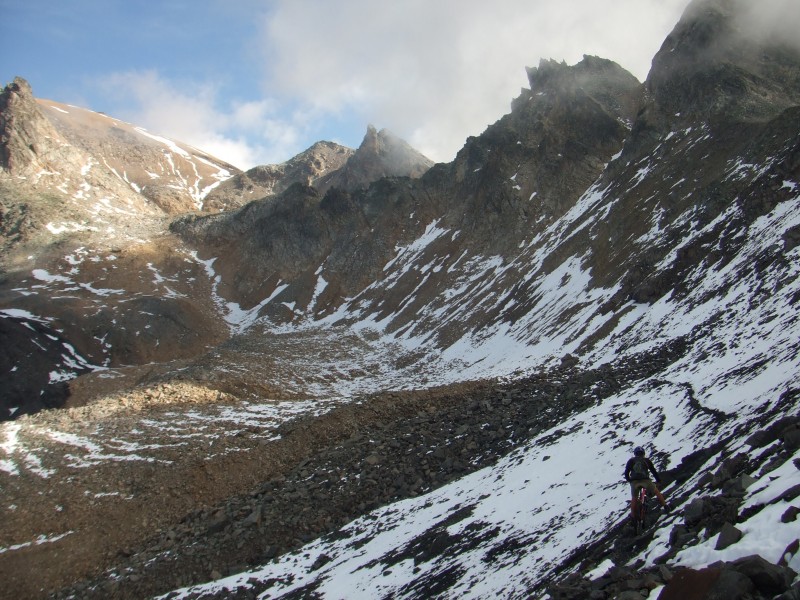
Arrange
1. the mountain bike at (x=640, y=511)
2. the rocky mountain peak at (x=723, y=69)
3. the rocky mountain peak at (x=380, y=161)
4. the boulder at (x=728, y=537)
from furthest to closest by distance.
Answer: the rocky mountain peak at (x=380, y=161)
the rocky mountain peak at (x=723, y=69)
the mountain bike at (x=640, y=511)
the boulder at (x=728, y=537)

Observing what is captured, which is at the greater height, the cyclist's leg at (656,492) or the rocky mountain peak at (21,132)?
the rocky mountain peak at (21,132)

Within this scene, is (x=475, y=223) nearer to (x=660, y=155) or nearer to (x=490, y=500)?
(x=660, y=155)

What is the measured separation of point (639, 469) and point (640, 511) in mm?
906

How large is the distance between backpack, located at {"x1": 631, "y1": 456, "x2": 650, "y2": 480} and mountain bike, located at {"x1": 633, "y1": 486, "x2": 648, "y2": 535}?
230mm

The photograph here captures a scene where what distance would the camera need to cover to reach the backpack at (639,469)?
10.1 m

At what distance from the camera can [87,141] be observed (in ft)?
512

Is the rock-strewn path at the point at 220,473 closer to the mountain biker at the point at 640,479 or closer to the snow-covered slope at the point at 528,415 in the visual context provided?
the snow-covered slope at the point at 528,415

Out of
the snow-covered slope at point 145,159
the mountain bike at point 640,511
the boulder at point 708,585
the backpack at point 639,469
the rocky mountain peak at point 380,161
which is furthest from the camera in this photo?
the snow-covered slope at point 145,159

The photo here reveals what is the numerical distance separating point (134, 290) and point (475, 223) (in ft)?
194

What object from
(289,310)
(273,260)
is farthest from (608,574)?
(273,260)

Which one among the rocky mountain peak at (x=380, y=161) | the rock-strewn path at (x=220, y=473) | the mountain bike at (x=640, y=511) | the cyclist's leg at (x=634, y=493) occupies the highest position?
the rocky mountain peak at (x=380, y=161)

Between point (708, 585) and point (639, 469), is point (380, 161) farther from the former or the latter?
point (708, 585)

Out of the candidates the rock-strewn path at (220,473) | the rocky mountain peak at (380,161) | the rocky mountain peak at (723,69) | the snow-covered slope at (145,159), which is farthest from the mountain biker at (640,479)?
the snow-covered slope at (145,159)

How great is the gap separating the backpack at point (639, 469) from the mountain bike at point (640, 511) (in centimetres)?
23
